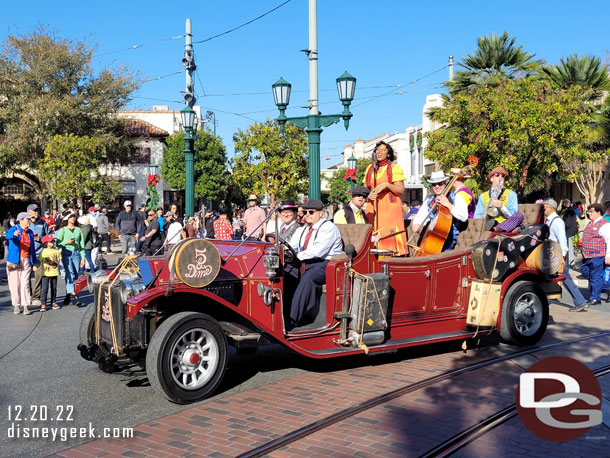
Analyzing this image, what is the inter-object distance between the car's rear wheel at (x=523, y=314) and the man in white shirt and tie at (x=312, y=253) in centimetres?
220

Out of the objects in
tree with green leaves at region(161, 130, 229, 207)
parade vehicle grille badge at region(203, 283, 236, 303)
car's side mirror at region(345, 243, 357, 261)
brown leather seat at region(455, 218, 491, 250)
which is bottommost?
parade vehicle grille badge at region(203, 283, 236, 303)

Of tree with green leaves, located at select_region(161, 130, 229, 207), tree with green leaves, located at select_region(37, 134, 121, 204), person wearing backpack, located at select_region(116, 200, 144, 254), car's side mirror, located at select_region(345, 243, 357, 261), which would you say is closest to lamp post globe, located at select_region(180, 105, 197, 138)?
person wearing backpack, located at select_region(116, 200, 144, 254)

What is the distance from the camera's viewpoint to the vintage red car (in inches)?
215

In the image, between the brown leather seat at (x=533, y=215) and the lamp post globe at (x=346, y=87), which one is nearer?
the brown leather seat at (x=533, y=215)

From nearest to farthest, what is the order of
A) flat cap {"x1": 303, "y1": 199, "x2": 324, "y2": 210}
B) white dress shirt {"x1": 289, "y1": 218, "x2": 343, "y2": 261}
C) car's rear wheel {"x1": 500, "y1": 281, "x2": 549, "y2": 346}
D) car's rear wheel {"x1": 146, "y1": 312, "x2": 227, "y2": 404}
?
car's rear wheel {"x1": 146, "y1": 312, "x2": 227, "y2": 404}, white dress shirt {"x1": 289, "y1": 218, "x2": 343, "y2": 261}, flat cap {"x1": 303, "y1": 199, "x2": 324, "y2": 210}, car's rear wheel {"x1": 500, "y1": 281, "x2": 549, "y2": 346}

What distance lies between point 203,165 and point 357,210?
134ft

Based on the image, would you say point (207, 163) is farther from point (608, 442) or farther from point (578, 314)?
point (608, 442)

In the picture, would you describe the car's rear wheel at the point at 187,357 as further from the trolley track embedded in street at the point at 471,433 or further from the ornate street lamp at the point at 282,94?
the ornate street lamp at the point at 282,94

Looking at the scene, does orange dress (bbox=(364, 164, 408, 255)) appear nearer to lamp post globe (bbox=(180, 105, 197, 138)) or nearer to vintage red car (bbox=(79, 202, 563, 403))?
vintage red car (bbox=(79, 202, 563, 403))

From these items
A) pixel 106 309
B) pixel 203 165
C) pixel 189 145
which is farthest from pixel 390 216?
pixel 203 165

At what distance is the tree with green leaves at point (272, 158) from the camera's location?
3469 centimetres

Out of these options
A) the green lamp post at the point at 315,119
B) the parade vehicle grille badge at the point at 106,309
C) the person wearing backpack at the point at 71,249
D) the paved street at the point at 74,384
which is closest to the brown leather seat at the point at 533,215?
the paved street at the point at 74,384

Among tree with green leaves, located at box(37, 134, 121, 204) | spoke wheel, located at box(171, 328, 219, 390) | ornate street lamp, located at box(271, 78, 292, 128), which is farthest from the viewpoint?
tree with green leaves, located at box(37, 134, 121, 204)

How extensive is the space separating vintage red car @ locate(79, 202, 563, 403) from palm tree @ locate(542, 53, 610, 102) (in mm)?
17787
